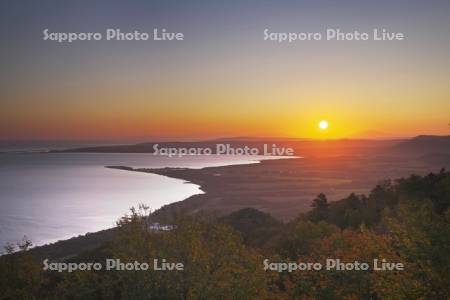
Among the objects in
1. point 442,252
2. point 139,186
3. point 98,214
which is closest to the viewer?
point 442,252

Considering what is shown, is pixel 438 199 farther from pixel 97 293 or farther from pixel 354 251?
pixel 97 293

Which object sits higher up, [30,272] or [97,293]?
[30,272]

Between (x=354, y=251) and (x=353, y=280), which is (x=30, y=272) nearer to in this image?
(x=353, y=280)

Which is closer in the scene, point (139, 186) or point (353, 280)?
point (353, 280)

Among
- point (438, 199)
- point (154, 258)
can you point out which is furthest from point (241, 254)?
point (438, 199)

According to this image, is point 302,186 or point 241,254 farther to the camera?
point 302,186

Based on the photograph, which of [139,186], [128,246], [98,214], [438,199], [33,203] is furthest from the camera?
[139,186]

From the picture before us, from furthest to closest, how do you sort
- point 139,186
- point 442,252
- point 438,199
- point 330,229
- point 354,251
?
point 139,186
point 438,199
point 330,229
point 354,251
point 442,252

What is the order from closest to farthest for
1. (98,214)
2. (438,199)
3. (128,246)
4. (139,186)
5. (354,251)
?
1. (128,246)
2. (354,251)
3. (438,199)
4. (98,214)
5. (139,186)

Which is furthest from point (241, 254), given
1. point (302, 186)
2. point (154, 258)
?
point (302, 186)
